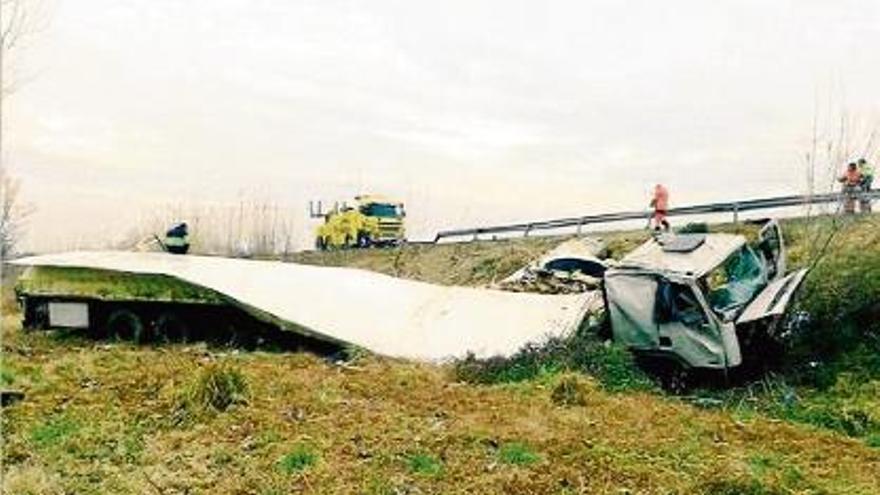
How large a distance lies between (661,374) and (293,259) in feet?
65.5

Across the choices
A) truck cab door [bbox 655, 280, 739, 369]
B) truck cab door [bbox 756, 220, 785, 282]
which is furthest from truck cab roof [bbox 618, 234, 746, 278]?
truck cab door [bbox 756, 220, 785, 282]

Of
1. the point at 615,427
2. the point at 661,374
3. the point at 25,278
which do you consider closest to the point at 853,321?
the point at 661,374

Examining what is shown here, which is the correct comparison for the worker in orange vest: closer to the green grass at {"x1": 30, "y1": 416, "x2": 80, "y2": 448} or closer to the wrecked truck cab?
the wrecked truck cab

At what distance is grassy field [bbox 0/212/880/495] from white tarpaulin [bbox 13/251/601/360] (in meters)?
0.76

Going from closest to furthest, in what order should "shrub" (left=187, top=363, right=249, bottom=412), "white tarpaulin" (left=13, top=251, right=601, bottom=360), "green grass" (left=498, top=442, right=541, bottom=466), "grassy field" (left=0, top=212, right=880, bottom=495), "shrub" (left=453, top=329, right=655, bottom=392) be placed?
1. "grassy field" (left=0, top=212, right=880, bottom=495)
2. "green grass" (left=498, top=442, right=541, bottom=466)
3. "shrub" (left=187, top=363, right=249, bottom=412)
4. "shrub" (left=453, top=329, right=655, bottom=392)
5. "white tarpaulin" (left=13, top=251, right=601, bottom=360)

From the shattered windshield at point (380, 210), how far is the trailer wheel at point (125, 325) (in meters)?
17.1

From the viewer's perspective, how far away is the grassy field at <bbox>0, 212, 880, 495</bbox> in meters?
7.97

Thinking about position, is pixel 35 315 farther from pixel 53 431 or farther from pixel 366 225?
pixel 366 225

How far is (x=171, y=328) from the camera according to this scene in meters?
15.4

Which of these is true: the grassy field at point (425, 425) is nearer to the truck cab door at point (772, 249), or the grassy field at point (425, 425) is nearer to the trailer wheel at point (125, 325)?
the trailer wheel at point (125, 325)

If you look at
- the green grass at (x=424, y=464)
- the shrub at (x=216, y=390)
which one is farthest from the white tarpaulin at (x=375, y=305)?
the green grass at (x=424, y=464)

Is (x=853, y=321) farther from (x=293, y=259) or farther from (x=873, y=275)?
(x=293, y=259)

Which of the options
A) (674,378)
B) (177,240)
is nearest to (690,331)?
(674,378)

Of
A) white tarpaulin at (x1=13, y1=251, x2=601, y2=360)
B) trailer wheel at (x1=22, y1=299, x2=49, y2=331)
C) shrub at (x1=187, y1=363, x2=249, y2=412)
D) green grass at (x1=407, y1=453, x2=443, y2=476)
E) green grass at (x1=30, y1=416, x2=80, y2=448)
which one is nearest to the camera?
green grass at (x1=407, y1=453, x2=443, y2=476)
